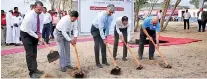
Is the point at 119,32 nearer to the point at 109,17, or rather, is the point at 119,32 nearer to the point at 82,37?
the point at 109,17

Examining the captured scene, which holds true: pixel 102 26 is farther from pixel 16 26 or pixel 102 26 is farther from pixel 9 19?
pixel 9 19

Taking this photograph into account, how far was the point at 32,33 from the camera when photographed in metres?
6.26

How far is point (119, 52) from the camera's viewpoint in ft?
33.2

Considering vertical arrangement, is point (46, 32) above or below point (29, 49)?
below

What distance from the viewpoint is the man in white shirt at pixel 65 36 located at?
22.0 ft

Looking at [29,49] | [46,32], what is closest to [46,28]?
[46,32]

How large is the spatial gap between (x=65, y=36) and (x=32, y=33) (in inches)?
28.3

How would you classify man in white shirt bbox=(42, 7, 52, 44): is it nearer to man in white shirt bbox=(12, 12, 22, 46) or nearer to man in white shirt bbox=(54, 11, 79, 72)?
man in white shirt bbox=(12, 12, 22, 46)

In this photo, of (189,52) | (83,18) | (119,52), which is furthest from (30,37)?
(83,18)

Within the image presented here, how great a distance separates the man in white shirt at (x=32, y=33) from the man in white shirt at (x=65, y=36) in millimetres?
482

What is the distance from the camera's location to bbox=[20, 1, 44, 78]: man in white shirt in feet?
20.5

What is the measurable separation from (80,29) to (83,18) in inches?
22.1

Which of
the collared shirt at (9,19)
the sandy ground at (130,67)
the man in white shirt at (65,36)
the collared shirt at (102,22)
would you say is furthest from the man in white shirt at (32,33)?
the collared shirt at (9,19)

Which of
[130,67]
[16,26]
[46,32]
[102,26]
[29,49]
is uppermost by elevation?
[102,26]
